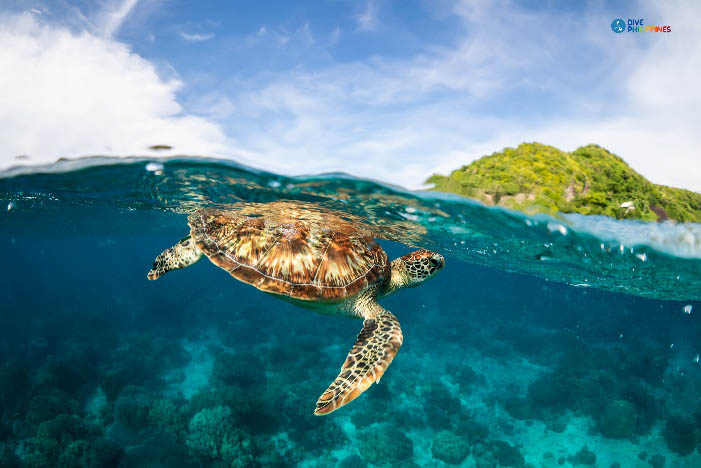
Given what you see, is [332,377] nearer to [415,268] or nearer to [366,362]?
[415,268]

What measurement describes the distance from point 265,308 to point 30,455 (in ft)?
51.3

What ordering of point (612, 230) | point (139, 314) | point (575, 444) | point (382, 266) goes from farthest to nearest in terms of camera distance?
point (139, 314)
point (575, 444)
point (612, 230)
point (382, 266)

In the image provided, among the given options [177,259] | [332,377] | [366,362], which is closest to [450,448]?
[332,377]

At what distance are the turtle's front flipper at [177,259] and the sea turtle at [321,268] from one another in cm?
2

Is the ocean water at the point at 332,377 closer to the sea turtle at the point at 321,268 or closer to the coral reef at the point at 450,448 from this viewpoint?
the coral reef at the point at 450,448

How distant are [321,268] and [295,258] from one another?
515mm

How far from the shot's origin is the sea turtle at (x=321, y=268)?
16.7ft

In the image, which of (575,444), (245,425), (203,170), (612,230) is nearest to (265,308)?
(245,425)

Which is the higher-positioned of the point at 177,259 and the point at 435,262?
the point at 435,262

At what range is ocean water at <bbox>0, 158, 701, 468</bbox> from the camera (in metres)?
9.06

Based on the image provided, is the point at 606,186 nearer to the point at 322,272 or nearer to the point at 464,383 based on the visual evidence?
the point at 322,272

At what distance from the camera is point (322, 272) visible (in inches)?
219

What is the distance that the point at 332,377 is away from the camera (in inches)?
528

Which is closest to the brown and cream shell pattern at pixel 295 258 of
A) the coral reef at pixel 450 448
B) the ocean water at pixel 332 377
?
the ocean water at pixel 332 377
